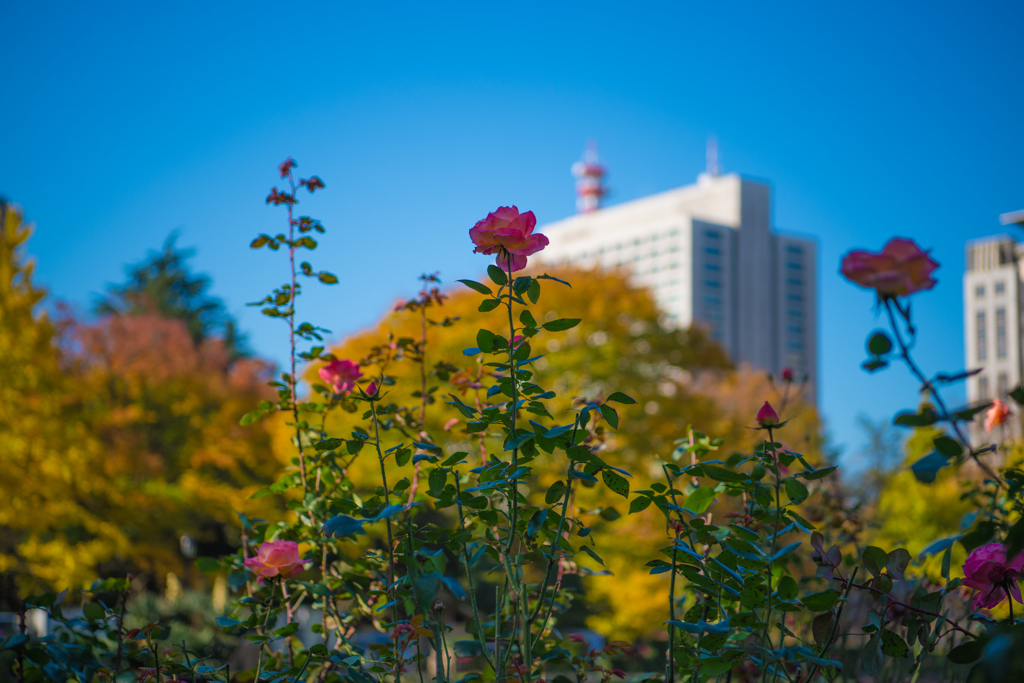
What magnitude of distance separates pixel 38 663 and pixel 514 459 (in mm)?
1358

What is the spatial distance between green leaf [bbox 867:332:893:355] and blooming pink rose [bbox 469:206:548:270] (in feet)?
1.80

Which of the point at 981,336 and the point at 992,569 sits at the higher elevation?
the point at 981,336

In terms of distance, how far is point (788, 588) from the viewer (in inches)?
59.6

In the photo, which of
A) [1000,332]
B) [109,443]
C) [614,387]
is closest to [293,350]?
[614,387]

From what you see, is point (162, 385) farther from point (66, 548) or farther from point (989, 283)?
point (989, 283)

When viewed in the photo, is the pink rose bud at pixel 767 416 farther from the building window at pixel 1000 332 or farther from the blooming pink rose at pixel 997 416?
the building window at pixel 1000 332

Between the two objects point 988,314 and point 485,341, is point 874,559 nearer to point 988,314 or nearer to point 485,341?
point 485,341

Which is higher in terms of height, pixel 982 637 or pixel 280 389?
pixel 280 389

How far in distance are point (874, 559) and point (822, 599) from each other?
0.20 m

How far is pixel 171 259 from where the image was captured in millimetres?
29875

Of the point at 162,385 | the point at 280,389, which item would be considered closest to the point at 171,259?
the point at 162,385

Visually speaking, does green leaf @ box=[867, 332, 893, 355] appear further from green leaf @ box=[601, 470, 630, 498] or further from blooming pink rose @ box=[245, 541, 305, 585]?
blooming pink rose @ box=[245, 541, 305, 585]

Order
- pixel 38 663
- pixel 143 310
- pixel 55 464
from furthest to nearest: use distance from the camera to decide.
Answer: pixel 143 310 → pixel 55 464 → pixel 38 663

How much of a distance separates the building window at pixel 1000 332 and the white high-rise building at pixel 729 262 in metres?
14.8
